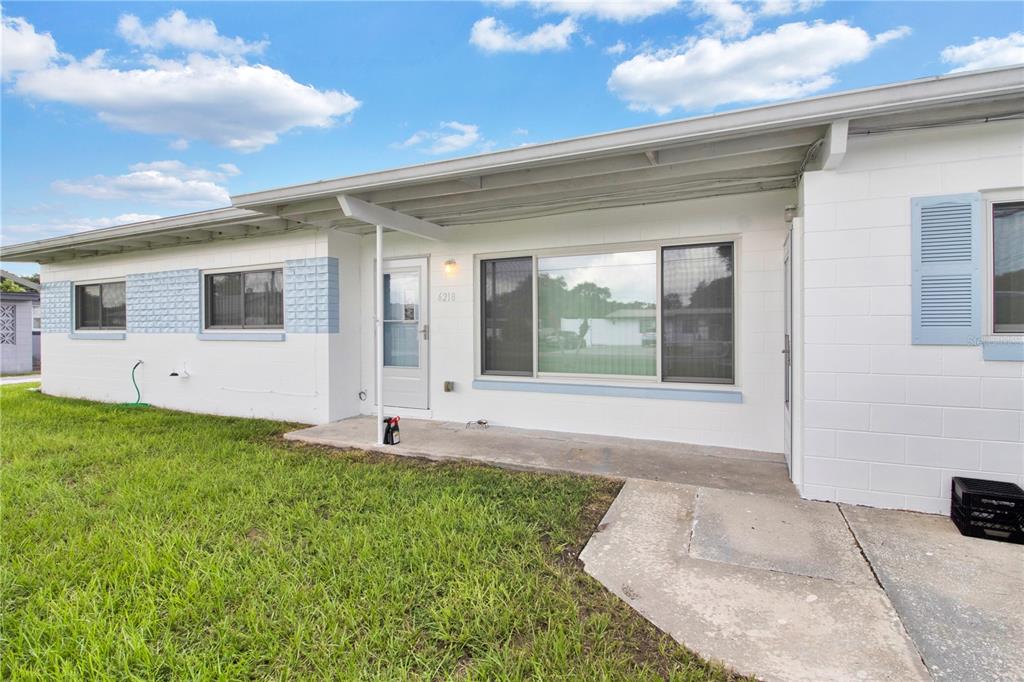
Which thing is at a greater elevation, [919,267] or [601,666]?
[919,267]

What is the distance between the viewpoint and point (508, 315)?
18.6 feet

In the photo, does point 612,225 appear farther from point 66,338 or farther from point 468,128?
point 66,338

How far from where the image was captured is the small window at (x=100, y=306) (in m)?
8.28

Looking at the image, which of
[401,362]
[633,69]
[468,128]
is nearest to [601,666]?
[401,362]

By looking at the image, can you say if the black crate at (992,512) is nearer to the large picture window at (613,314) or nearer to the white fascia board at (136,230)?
the large picture window at (613,314)

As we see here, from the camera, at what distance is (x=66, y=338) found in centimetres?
884

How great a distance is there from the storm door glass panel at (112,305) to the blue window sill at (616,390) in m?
7.25

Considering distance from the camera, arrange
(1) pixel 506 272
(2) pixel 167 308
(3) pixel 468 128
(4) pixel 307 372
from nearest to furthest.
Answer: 1. (1) pixel 506 272
2. (4) pixel 307 372
3. (2) pixel 167 308
4. (3) pixel 468 128

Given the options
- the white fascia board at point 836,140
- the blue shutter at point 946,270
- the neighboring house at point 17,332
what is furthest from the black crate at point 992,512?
the neighboring house at point 17,332

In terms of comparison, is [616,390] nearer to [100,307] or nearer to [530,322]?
[530,322]

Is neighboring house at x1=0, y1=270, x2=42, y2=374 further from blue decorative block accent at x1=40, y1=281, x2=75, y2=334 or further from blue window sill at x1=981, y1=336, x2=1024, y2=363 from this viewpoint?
blue window sill at x1=981, y1=336, x2=1024, y2=363

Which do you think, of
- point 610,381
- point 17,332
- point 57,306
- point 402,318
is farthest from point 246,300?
point 17,332

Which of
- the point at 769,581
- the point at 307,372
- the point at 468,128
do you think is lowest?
the point at 769,581

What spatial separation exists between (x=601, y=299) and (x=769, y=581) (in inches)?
133
